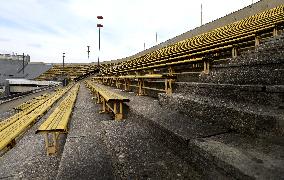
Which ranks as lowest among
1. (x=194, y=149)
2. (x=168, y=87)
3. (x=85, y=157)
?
(x=85, y=157)

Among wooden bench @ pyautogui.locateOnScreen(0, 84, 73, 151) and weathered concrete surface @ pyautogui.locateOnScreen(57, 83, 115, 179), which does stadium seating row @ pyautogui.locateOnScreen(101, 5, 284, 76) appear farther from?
wooden bench @ pyautogui.locateOnScreen(0, 84, 73, 151)

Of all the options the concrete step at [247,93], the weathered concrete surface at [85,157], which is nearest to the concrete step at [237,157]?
the concrete step at [247,93]

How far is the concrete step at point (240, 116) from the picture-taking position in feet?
5.39

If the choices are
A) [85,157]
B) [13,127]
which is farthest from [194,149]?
[13,127]

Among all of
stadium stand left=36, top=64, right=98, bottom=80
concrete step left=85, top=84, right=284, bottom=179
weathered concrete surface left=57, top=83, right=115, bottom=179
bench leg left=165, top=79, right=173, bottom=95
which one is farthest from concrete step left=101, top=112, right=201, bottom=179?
stadium stand left=36, top=64, right=98, bottom=80

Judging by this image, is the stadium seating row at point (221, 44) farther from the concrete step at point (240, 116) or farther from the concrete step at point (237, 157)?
the concrete step at point (237, 157)

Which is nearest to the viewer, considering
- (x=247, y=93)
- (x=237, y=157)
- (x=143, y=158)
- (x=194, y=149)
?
(x=237, y=157)

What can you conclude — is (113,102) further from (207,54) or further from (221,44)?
(221,44)

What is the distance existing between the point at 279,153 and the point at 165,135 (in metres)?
1.05

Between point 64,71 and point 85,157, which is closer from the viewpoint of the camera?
point 85,157

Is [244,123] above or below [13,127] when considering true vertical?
above

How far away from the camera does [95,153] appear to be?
2432 mm

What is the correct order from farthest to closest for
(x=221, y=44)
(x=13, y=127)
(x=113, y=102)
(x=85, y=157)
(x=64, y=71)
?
(x=64, y=71)
(x=221, y=44)
(x=113, y=102)
(x=13, y=127)
(x=85, y=157)

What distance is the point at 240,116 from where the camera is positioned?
6.23ft
